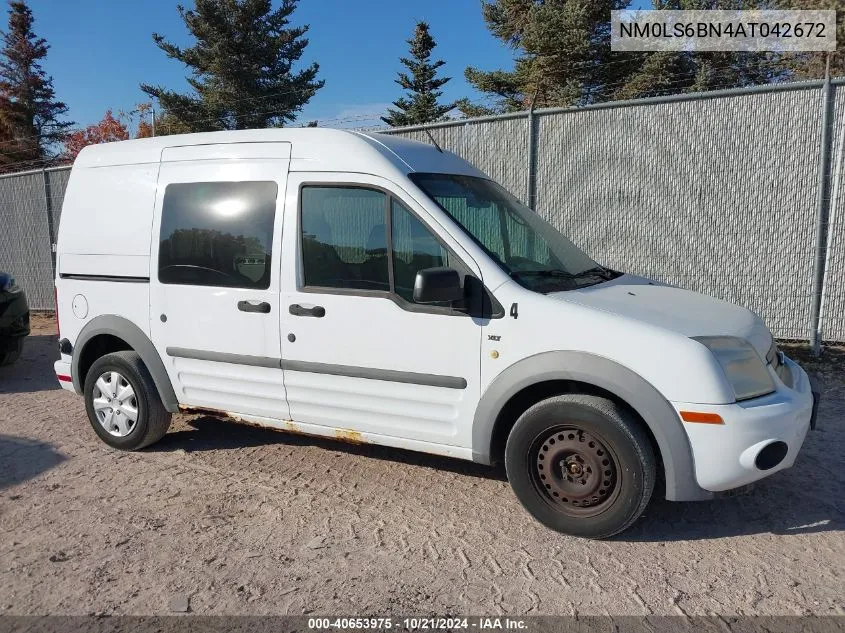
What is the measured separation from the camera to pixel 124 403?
4621mm

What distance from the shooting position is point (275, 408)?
410 cm

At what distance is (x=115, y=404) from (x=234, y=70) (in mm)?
26413

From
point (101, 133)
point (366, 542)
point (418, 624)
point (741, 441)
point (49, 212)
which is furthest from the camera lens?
point (101, 133)

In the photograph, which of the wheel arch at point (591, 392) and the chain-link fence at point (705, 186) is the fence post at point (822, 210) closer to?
the chain-link fence at point (705, 186)

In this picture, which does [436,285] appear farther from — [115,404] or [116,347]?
[116,347]

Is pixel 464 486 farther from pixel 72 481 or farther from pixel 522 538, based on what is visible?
pixel 72 481

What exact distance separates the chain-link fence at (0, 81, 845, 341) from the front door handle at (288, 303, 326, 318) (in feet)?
14.3

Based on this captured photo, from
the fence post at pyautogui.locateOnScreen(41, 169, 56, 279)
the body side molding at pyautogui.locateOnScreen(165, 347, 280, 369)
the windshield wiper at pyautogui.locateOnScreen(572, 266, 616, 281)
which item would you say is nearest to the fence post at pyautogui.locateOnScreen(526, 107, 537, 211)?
the windshield wiper at pyautogui.locateOnScreen(572, 266, 616, 281)

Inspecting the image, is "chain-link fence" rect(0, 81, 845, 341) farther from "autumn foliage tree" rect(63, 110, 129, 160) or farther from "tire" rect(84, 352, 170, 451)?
"autumn foliage tree" rect(63, 110, 129, 160)

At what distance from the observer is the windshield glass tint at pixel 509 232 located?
141 inches

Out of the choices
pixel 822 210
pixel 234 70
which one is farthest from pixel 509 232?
pixel 234 70

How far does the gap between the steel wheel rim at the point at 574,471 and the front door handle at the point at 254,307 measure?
71.0 inches

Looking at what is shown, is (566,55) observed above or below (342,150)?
above

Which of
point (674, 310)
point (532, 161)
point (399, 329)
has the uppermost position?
point (532, 161)
